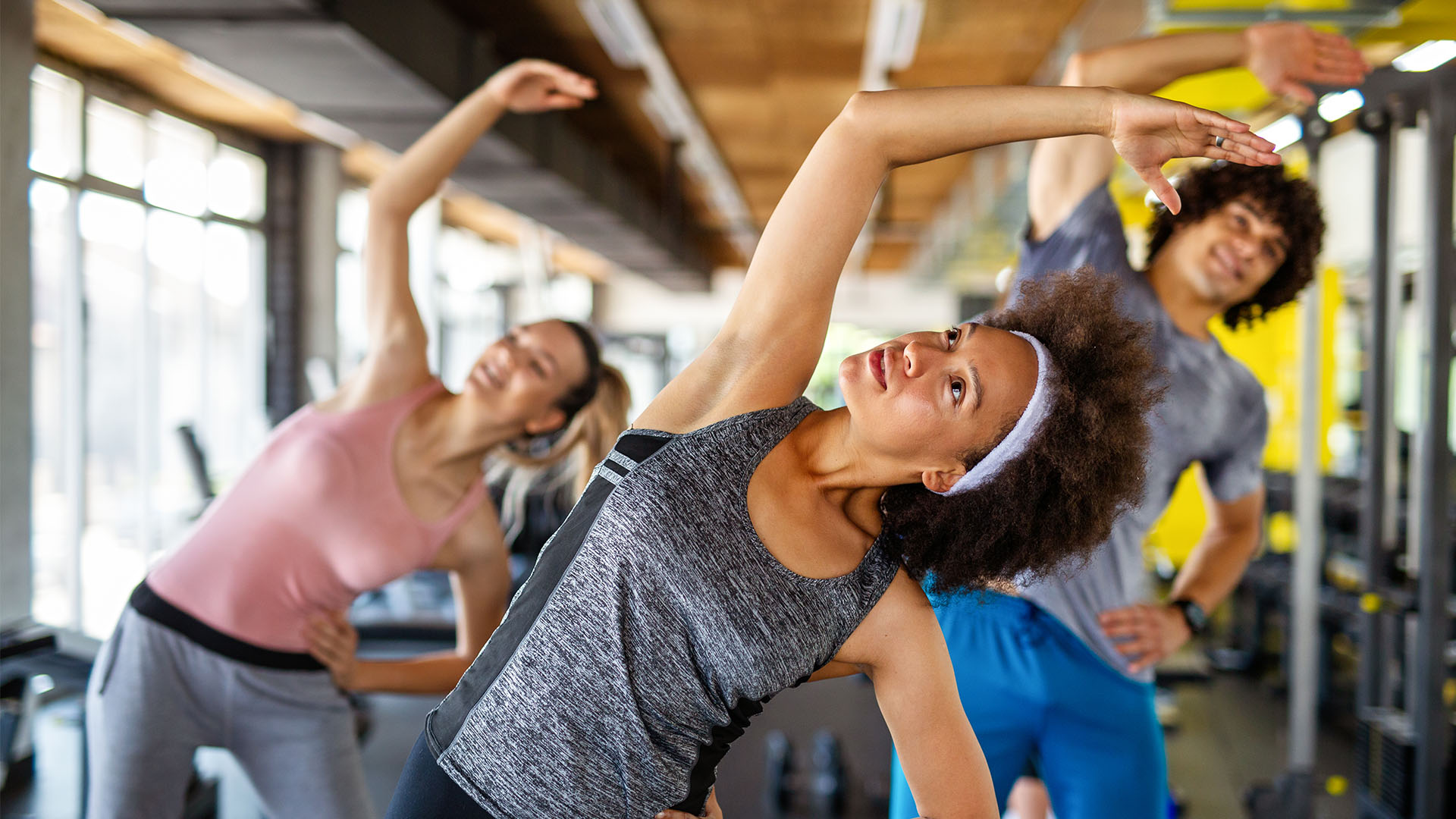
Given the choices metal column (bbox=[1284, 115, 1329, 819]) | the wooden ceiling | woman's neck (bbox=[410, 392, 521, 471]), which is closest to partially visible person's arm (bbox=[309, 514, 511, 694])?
woman's neck (bbox=[410, 392, 521, 471])

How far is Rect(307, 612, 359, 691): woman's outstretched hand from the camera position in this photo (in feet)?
5.49

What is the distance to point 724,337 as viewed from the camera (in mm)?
1191

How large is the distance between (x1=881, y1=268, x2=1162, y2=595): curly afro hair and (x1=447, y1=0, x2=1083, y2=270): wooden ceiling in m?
3.64

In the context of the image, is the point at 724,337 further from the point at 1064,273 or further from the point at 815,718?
the point at 815,718

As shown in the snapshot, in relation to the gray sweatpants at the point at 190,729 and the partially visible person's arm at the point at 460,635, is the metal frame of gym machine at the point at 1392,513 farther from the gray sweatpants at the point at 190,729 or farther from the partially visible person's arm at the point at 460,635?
the gray sweatpants at the point at 190,729

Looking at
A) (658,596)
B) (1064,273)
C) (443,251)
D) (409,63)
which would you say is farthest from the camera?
(443,251)

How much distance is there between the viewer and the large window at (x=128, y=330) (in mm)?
5332

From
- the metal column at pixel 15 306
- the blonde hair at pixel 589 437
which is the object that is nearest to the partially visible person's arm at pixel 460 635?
the blonde hair at pixel 589 437

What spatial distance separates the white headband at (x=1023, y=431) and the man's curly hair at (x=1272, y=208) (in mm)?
714

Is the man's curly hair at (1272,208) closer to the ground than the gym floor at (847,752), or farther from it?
farther from it

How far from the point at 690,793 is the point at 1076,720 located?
2.44 ft

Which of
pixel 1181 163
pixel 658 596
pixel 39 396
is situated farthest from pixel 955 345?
pixel 39 396

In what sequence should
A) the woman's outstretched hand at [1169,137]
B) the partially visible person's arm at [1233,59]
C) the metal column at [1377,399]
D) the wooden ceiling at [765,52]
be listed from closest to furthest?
the woman's outstretched hand at [1169,137]
the partially visible person's arm at [1233,59]
the metal column at [1377,399]
the wooden ceiling at [765,52]

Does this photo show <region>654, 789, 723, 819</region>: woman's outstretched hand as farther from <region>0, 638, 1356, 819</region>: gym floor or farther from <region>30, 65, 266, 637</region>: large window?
<region>30, 65, 266, 637</region>: large window
